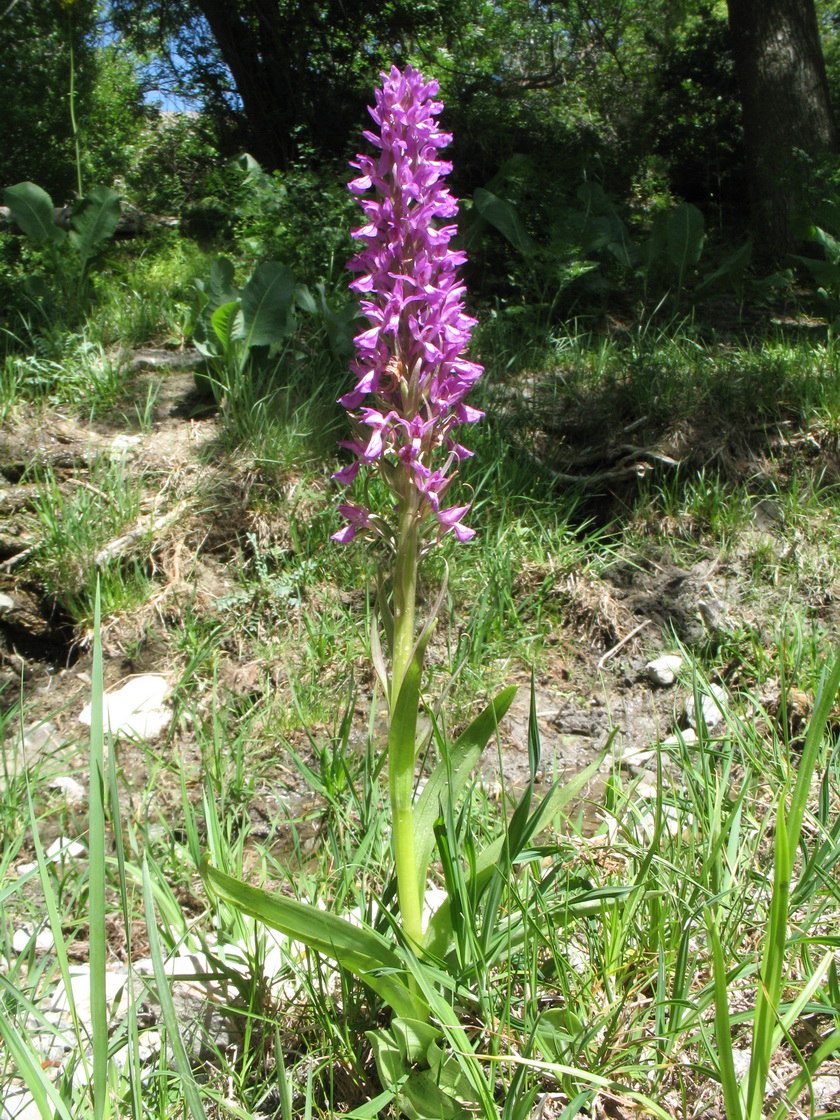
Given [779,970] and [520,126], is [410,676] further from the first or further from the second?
[520,126]

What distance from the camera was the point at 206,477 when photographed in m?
3.49

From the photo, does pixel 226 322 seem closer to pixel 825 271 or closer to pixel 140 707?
pixel 140 707

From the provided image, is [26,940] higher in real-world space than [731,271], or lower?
lower

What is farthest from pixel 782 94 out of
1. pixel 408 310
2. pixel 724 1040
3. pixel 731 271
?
pixel 724 1040

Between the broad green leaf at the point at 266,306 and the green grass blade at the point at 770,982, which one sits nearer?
the green grass blade at the point at 770,982

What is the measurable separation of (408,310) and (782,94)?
20.1 ft

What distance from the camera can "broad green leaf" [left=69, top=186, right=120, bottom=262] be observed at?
15.8 feet

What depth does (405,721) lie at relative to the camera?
1325mm

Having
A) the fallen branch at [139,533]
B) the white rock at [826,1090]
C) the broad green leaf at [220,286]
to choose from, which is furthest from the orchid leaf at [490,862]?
the broad green leaf at [220,286]

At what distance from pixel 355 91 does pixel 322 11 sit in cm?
96

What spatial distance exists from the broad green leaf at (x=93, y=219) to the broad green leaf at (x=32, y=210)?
130mm

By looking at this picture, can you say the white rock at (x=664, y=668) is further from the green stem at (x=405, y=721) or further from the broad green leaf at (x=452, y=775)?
the green stem at (x=405, y=721)

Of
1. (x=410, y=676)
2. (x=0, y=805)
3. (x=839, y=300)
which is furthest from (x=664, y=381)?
(x=0, y=805)

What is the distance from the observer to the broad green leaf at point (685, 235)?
4863mm
